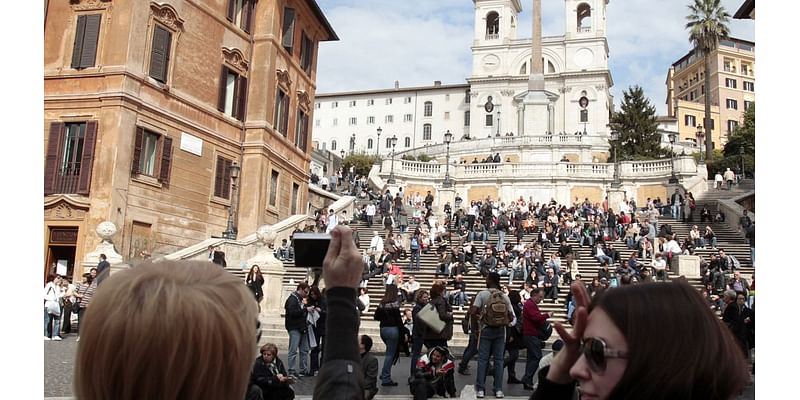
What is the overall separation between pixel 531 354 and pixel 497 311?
1207 mm

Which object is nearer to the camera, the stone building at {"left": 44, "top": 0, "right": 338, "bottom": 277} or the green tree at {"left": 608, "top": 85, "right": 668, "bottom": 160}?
the stone building at {"left": 44, "top": 0, "right": 338, "bottom": 277}

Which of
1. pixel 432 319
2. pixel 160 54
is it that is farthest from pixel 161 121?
pixel 432 319

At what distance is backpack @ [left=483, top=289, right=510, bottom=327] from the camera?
30.3 feet

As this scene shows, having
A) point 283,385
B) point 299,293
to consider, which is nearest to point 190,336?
point 283,385

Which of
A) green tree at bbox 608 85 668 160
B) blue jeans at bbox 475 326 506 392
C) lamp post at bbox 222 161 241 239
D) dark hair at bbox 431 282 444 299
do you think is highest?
green tree at bbox 608 85 668 160

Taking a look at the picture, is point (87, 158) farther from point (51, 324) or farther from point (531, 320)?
point (531, 320)

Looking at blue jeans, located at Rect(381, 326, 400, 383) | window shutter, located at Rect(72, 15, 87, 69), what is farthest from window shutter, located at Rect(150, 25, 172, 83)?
blue jeans, located at Rect(381, 326, 400, 383)

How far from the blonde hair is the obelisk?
236 feet

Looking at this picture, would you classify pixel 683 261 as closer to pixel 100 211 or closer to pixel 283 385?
pixel 283 385

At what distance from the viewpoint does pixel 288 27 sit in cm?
2866

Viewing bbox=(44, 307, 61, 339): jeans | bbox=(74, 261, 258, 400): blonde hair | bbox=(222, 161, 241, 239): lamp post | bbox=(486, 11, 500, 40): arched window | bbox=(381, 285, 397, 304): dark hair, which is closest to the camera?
bbox=(74, 261, 258, 400): blonde hair

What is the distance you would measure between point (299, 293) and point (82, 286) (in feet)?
28.2

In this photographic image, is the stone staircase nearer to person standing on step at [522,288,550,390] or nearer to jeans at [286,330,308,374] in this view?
jeans at [286,330,308,374]

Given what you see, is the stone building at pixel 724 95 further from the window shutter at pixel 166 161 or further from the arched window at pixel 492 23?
the window shutter at pixel 166 161
